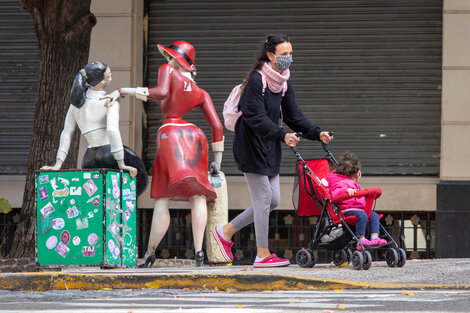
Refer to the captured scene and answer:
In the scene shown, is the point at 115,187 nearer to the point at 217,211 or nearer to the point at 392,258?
the point at 217,211

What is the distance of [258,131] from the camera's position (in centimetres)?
868

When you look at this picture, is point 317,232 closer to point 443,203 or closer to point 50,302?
point 50,302

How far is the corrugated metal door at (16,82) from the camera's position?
46.2 ft

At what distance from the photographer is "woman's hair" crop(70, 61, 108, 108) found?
30.7 feet

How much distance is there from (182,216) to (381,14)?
393 cm

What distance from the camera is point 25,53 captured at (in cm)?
1412

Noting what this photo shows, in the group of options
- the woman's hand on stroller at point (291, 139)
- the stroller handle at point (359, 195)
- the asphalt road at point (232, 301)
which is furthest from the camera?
the stroller handle at point (359, 195)

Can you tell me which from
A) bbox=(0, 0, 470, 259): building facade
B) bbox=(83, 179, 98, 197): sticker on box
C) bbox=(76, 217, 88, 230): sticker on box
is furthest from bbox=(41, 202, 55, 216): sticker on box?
bbox=(0, 0, 470, 259): building facade

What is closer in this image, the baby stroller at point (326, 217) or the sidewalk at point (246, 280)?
the sidewalk at point (246, 280)

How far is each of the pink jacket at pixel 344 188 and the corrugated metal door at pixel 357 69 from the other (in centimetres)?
478

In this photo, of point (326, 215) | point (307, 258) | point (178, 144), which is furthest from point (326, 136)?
point (178, 144)

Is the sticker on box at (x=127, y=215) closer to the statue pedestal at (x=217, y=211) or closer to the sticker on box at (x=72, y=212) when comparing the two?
the sticker on box at (x=72, y=212)

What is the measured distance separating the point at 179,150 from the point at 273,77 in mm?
1467

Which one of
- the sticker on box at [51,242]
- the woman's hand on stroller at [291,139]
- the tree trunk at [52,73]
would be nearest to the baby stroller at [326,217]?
the woman's hand on stroller at [291,139]
